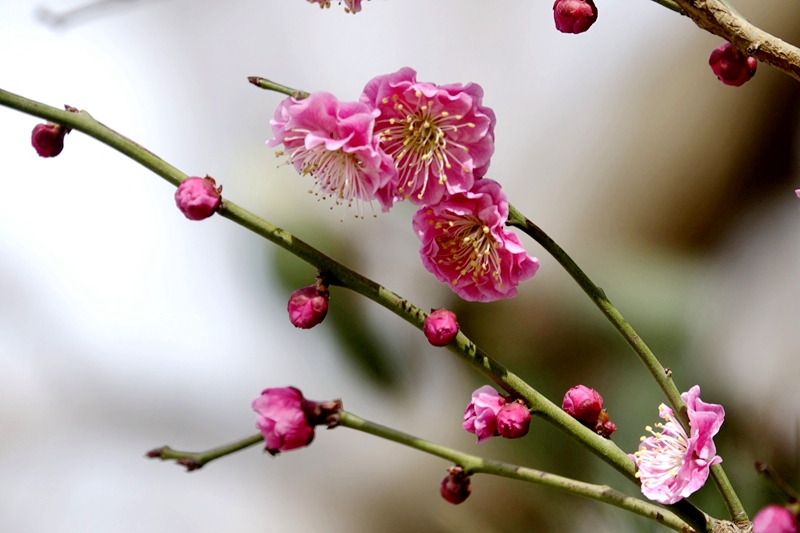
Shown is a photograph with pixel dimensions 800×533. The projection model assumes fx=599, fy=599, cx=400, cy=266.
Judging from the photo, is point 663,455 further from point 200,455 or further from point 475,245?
point 200,455

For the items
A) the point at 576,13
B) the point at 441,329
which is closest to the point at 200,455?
the point at 441,329

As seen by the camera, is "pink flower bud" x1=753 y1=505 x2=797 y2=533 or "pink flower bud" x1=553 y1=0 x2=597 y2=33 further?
"pink flower bud" x1=553 y1=0 x2=597 y2=33

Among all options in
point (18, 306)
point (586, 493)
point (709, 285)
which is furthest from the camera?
point (709, 285)

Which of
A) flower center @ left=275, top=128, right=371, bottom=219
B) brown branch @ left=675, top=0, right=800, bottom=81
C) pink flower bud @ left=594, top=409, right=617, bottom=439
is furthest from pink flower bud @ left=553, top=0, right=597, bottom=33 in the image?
pink flower bud @ left=594, top=409, right=617, bottom=439

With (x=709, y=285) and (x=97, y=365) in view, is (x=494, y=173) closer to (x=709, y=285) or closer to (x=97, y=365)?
(x=709, y=285)

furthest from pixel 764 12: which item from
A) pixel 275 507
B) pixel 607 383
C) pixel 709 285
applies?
pixel 275 507

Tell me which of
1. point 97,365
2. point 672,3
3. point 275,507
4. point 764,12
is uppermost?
point 764,12

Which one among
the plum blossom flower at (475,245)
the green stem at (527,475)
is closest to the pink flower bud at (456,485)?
the green stem at (527,475)

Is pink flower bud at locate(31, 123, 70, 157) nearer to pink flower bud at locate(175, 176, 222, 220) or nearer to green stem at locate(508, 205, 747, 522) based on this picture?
pink flower bud at locate(175, 176, 222, 220)
